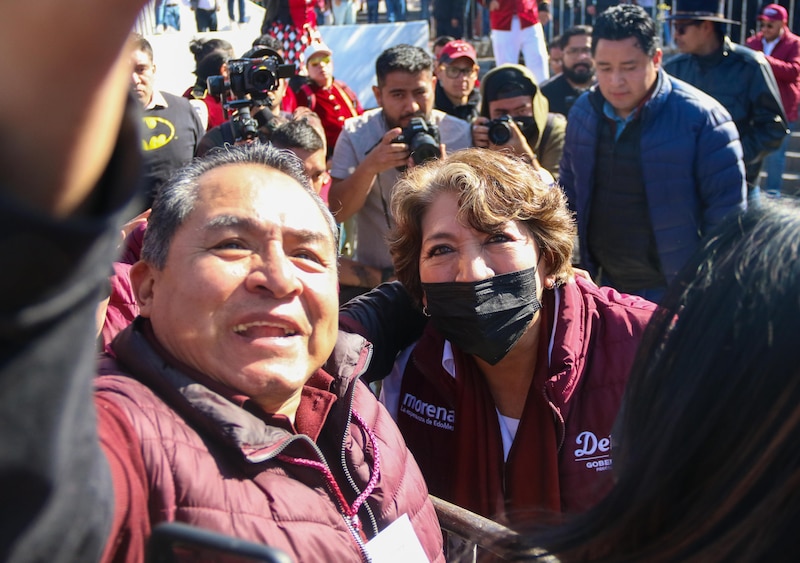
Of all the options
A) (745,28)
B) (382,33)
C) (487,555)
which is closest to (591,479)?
(487,555)

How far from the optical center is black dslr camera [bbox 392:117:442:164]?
152 inches

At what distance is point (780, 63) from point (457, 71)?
3281mm

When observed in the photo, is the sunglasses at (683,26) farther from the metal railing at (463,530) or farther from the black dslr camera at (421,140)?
the metal railing at (463,530)

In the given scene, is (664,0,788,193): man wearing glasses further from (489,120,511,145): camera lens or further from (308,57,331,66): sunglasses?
(308,57,331,66): sunglasses

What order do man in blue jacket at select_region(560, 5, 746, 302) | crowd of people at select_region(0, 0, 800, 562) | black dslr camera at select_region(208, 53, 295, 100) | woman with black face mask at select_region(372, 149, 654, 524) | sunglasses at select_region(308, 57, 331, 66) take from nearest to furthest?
crowd of people at select_region(0, 0, 800, 562)
woman with black face mask at select_region(372, 149, 654, 524)
man in blue jacket at select_region(560, 5, 746, 302)
black dslr camera at select_region(208, 53, 295, 100)
sunglasses at select_region(308, 57, 331, 66)

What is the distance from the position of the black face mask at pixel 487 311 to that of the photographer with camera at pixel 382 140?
1606mm

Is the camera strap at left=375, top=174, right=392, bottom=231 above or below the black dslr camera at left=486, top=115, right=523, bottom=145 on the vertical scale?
below

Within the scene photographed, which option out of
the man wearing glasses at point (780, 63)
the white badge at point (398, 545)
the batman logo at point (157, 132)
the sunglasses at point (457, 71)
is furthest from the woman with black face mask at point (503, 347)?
the man wearing glasses at point (780, 63)

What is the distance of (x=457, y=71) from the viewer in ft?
19.4

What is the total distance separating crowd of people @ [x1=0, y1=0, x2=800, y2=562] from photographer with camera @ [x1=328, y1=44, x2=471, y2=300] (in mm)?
1397

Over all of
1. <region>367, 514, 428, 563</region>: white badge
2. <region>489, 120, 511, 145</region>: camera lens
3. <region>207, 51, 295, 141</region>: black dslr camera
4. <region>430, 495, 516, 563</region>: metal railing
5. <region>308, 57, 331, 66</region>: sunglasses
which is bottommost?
<region>430, 495, 516, 563</region>: metal railing

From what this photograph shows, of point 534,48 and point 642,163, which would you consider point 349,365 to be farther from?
point 534,48

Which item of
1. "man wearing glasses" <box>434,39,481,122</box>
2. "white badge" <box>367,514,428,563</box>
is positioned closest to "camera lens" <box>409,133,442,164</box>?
"man wearing glasses" <box>434,39,481,122</box>

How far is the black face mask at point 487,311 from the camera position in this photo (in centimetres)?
238
